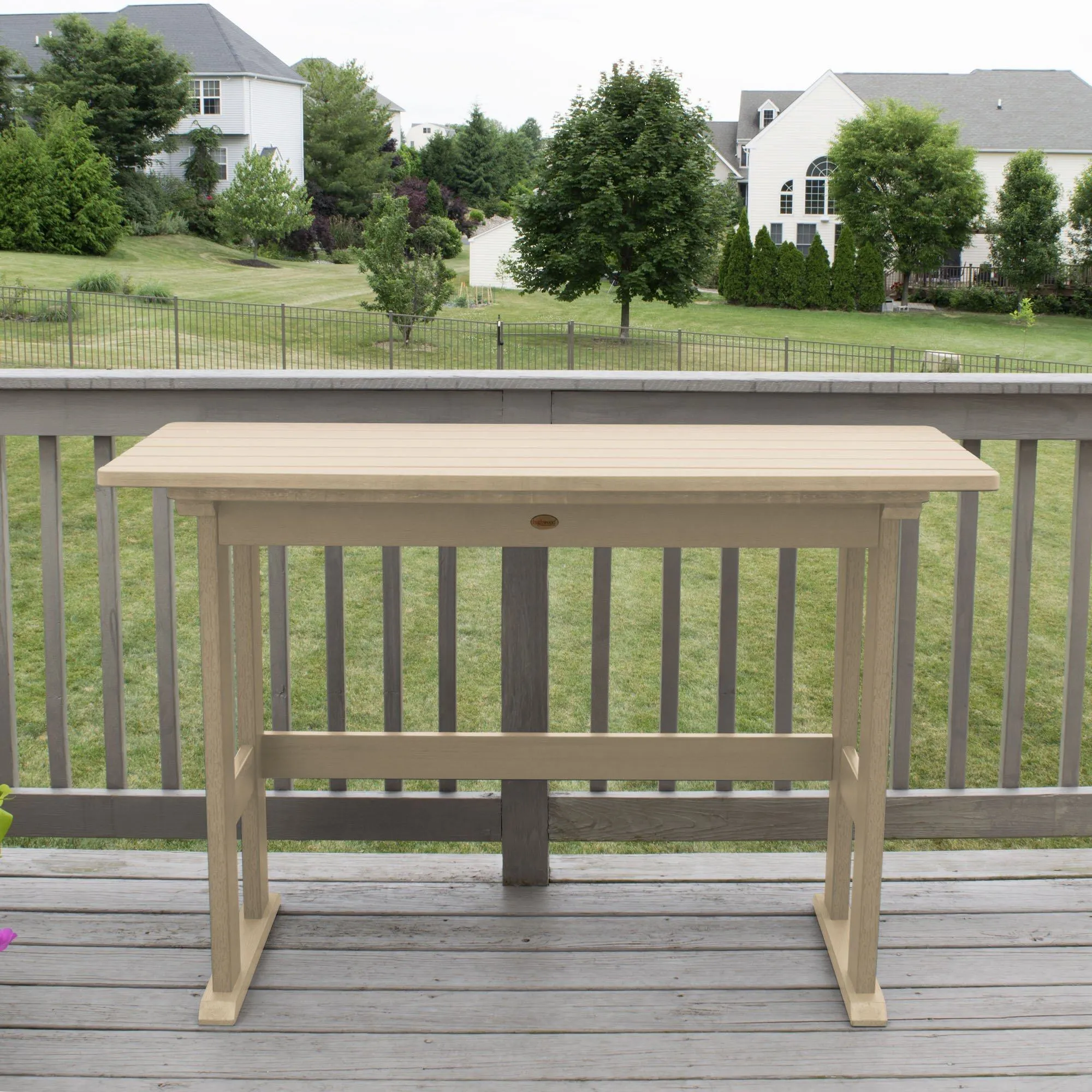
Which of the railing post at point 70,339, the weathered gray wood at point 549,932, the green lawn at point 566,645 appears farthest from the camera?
the railing post at point 70,339

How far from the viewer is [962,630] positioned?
2322mm

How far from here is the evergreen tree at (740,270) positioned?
34.9 meters

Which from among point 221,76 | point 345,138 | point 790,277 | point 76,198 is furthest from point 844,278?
point 345,138

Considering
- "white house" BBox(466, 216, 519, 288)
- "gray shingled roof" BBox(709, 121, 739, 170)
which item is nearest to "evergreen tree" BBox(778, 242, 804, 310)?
"white house" BBox(466, 216, 519, 288)

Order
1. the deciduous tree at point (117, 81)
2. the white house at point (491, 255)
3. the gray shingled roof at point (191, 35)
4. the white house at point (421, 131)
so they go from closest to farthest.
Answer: the white house at point (491, 255) < the deciduous tree at point (117, 81) < the gray shingled roof at point (191, 35) < the white house at point (421, 131)

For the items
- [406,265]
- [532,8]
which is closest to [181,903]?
[406,265]

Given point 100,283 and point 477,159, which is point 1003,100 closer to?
point 477,159

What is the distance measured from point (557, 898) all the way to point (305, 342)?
57.4 ft

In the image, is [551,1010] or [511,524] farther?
[551,1010]

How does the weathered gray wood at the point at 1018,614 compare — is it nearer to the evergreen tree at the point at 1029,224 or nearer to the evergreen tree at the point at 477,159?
the evergreen tree at the point at 1029,224

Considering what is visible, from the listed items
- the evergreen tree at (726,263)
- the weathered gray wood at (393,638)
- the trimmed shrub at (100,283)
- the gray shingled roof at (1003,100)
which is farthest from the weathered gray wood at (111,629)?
the gray shingled roof at (1003,100)

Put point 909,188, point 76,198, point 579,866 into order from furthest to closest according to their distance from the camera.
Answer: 1. point 909,188
2. point 76,198
3. point 579,866

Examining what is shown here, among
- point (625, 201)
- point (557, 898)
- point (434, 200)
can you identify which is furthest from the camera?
point (434, 200)

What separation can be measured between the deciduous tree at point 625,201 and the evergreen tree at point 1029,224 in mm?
12619
